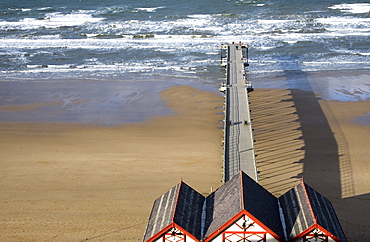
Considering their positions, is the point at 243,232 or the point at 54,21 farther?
the point at 54,21

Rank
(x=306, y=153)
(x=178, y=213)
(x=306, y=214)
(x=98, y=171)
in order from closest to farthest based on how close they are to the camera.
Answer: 1. (x=306, y=214)
2. (x=178, y=213)
3. (x=98, y=171)
4. (x=306, y=153)

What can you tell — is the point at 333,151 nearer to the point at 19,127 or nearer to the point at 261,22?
the point at 19,127

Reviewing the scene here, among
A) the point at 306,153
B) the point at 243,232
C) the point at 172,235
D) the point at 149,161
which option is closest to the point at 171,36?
the point at 149,161

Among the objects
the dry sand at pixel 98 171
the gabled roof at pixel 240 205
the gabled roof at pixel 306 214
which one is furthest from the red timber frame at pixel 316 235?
the dry sand at pixel 98 171

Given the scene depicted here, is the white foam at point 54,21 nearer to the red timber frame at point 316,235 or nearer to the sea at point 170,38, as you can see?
the sea at point 170,38

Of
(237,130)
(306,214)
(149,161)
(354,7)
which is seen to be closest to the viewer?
(306,214)

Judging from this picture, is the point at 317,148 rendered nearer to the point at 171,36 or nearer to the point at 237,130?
the point at 237,130

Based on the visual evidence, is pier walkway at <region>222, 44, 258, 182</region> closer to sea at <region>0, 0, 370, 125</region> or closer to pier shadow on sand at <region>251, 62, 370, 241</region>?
pier shadow on sand at <region>251, 62, 370, 241</region>

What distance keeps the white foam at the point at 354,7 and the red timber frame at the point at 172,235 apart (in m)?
53.4

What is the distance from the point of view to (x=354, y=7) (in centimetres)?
6694

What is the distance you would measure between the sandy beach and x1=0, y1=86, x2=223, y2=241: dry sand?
0.16ft

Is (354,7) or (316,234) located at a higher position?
(354,7)

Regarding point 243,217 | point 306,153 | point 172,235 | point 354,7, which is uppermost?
point 354,7

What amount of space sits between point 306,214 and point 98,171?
40.5 ft
